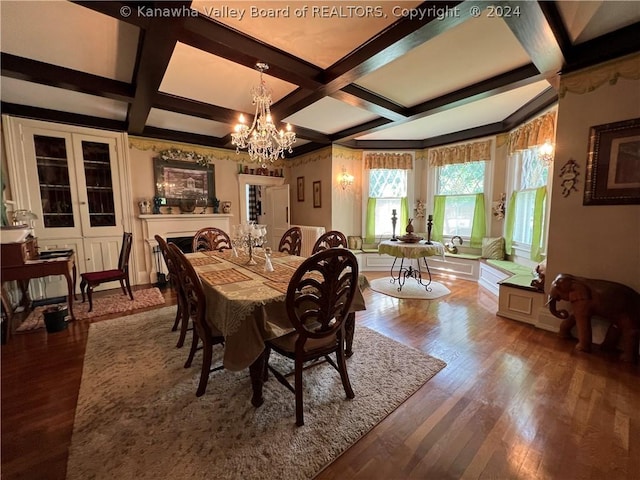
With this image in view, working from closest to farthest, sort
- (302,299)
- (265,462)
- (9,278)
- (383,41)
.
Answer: (265,462)
(302,299)
(383,41)
(9,278)

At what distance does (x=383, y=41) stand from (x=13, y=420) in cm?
359

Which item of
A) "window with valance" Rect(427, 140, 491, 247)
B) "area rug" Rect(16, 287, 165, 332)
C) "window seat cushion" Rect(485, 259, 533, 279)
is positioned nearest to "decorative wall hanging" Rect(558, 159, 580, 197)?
"window seat cushion" Rect(485, 259, 533, 279)

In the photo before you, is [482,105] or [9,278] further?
[482,105]

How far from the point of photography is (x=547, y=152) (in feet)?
11.0

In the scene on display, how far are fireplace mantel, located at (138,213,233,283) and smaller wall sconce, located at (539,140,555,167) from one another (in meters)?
5.02

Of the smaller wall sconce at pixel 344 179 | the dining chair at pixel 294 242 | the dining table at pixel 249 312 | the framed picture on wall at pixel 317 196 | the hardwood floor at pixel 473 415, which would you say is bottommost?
the hardwood floor at pixel 473 415

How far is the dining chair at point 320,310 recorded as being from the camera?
4.80 ft

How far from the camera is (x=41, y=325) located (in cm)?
289

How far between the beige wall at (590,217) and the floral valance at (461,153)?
7.33ft

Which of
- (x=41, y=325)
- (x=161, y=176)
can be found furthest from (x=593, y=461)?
(x=161, y=176)

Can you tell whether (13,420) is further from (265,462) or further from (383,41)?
(383,41)

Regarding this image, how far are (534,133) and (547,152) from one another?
461 mm

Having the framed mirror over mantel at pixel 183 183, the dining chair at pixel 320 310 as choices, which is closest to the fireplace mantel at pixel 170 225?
the framed mirror over mantel at pixel 183 183

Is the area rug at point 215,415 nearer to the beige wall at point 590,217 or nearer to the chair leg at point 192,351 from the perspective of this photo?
the chair leg at point 192,351
